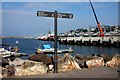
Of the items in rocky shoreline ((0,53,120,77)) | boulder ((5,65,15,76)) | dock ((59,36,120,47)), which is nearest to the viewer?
boulder ((5,65,15,76))

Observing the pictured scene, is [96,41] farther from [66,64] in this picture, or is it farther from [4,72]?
[4,72]

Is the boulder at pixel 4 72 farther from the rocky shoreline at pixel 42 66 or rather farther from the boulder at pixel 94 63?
the boulder at pixel 94 63

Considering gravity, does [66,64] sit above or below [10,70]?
above

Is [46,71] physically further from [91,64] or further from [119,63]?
[119,63]

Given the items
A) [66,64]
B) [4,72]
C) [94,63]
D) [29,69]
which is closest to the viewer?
[4,72]

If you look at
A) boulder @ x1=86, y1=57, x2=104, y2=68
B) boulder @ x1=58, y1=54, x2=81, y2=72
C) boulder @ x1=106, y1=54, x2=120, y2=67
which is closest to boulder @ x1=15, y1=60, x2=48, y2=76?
boulder @ x1=58, y1=54, x2=81, y2=72

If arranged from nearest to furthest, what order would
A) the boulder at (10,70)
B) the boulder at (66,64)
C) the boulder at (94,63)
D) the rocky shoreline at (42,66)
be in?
the boulder at (10,70) → the rocky shoreline at (42,66) → the boulder at (66,64) → the boulder at (94,63)

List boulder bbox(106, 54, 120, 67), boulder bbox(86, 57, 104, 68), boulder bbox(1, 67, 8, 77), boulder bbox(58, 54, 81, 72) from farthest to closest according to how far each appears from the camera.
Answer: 1. boulder bbox(106, 54, 120, 67)
2. boulder bbox(86, 57, 104, 68)
3. boulder bbox(58, 54, 81, 72)
4. boulder bbox(1, 67, 8, 77)

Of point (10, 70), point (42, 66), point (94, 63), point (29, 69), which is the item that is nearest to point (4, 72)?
point (10, 70)

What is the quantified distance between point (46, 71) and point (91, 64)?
9.26 feet

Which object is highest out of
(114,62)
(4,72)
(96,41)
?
(114,62)

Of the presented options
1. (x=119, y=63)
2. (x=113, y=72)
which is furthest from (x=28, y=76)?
(x=119, y=63)

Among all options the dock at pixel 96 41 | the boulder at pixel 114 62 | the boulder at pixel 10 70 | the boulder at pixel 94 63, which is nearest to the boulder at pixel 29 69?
the boulder at pixel 10 70

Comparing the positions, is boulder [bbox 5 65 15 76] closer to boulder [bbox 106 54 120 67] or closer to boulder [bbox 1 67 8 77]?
boulder [bbox 1 67 8 77]
